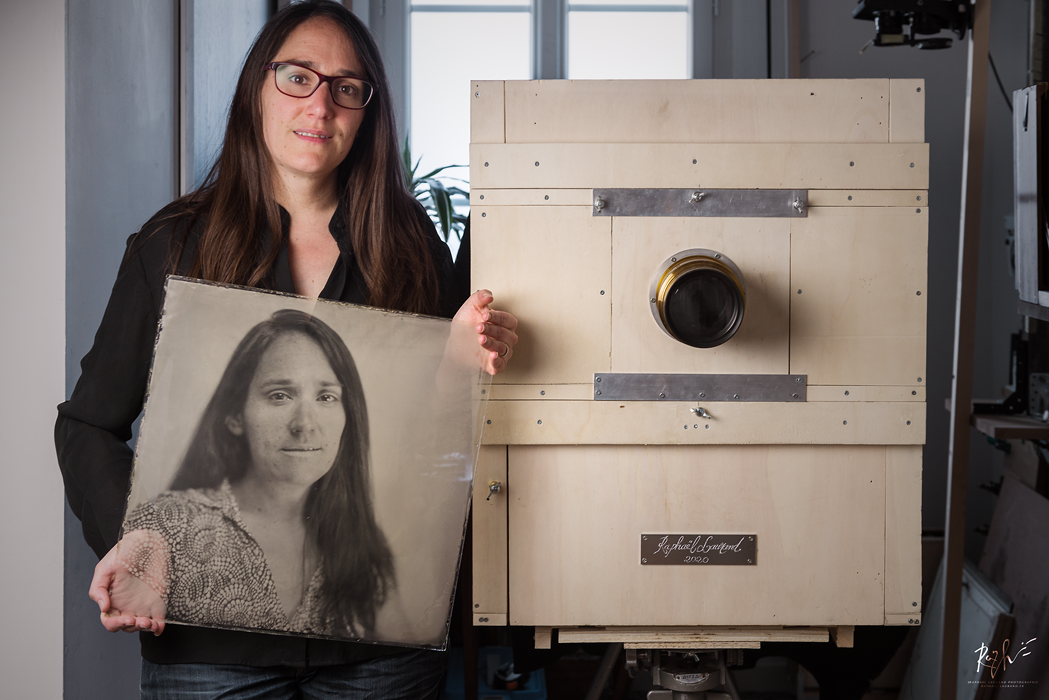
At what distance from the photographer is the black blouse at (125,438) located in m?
0.78

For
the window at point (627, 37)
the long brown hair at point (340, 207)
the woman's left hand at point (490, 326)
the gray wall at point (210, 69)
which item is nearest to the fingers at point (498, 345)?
the woman's left hand at point (490, 326)

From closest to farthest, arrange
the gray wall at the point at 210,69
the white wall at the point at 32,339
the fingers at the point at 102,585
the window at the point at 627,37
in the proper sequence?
the fingers at the point at 102,585 → the white wall at the point at 32,339 → the gray wall at the point at 210,69 → the window at the point at 627,37

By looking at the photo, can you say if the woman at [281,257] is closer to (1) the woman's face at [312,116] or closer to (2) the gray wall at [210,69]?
(1) the woman's face at [312,116]

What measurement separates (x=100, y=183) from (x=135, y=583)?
2.15 feet

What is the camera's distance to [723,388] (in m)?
0.89

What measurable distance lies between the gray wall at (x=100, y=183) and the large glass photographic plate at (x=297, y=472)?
391 millimetres

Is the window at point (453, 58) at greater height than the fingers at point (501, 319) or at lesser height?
greater

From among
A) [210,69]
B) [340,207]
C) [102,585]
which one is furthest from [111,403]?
[210,69]

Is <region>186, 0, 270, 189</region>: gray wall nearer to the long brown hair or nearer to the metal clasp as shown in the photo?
the long brown hair

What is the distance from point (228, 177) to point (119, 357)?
271mm

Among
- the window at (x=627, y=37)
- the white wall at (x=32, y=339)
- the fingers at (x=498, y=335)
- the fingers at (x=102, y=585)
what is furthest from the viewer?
the window at (x=627, y=37)

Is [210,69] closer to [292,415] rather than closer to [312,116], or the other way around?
[312,116]

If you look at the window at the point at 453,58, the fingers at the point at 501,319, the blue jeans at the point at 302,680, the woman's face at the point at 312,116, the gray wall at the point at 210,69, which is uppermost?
the window at the point at 453,58

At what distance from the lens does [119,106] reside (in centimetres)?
109
